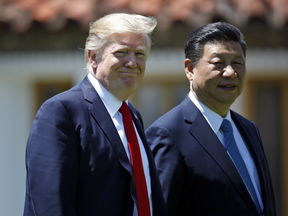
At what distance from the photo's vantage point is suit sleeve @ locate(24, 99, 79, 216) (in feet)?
6.33

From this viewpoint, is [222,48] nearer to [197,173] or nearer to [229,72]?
[229,72]

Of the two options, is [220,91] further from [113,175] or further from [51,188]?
[51,188]

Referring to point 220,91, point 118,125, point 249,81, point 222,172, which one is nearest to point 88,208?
point 118,125

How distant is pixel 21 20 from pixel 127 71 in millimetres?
3319

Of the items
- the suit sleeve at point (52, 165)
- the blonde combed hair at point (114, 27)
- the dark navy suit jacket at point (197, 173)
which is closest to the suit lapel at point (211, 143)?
the dark navy suit jacket at point (197, 173)

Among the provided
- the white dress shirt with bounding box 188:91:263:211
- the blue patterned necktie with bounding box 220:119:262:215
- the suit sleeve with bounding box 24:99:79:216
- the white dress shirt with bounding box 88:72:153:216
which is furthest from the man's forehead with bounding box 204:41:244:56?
the suit sleeve with bounding box 24:99:79:216

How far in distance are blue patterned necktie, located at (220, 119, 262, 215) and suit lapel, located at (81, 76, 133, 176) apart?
80 cm

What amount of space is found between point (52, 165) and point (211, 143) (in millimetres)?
1052

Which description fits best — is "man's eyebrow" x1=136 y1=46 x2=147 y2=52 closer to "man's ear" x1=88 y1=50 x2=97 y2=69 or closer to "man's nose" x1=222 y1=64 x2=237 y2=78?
"man's ear" x1=88 y1=50 x2=97 y2=69

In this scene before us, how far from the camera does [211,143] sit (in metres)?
2.59

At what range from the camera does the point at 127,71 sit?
2266mm

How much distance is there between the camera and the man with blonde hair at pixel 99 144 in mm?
1959

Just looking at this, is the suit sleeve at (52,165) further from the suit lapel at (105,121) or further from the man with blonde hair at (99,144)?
the suit lapel at (105,121)

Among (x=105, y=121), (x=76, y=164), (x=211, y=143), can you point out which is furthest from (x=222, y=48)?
(x=76, y=164)
